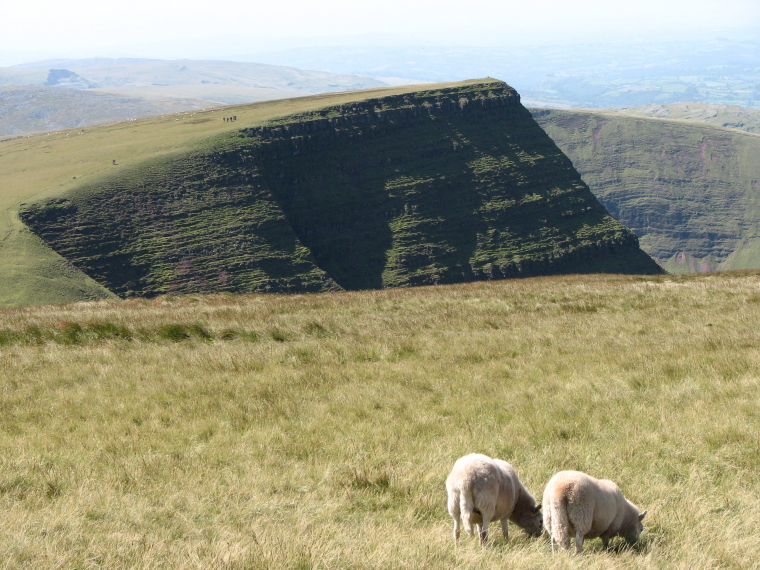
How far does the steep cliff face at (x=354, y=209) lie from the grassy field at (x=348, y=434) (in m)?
82.0

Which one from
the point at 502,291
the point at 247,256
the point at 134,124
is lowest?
the point at 247,256

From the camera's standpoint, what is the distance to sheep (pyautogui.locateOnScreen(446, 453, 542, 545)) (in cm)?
547

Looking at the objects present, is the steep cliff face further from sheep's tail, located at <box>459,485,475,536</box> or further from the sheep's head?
sheep's tail, located at <box>459,485,475,536</box>

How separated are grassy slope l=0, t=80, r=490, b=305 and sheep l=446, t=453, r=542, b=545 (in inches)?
3211

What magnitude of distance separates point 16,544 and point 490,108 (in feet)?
514

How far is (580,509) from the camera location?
5.39m

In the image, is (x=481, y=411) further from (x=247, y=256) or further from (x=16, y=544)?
(x=247, y=256)

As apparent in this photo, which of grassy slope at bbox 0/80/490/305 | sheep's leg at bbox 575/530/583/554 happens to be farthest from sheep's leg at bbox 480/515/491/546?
grassy slope at bbox 0/80/490/305

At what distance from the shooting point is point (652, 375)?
12.1 metres

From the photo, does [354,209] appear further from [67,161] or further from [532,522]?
[532,522]

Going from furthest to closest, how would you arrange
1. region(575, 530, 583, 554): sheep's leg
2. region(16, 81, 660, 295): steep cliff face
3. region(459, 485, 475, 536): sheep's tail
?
region(16, 81, 660, 295): steep cliff face < region(459, 485, 475, 536): sheep's tail < region(575, 530, 583, 554): sheep's leg

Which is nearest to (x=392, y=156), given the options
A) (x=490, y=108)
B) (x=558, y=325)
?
(x=490, y=108)

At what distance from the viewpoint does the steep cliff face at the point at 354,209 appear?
319 ft

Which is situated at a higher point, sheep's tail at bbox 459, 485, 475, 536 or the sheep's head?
sheep's tail at bbox 459, 485, 475, 536
